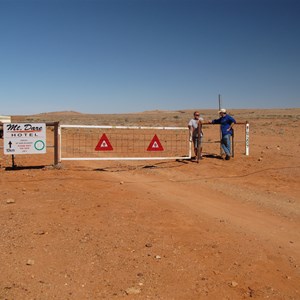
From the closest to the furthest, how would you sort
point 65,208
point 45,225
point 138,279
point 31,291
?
point 31,291, point 138,279, point 45,225, point 65,208

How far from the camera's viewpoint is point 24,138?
36.6 feet

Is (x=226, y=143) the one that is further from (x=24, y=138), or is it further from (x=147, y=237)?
(x=147, y=237)

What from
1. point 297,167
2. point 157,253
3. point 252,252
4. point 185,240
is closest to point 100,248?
point 157,253

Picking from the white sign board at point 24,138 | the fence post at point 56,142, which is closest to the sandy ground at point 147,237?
the fence post at point 56,142

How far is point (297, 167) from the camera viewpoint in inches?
469

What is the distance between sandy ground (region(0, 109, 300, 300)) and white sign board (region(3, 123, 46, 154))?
96 centimetres

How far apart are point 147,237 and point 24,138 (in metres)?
6.55

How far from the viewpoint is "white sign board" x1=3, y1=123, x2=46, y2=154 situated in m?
11.0

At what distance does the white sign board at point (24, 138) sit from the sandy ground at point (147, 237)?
3.16 ft

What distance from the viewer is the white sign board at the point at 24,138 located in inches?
433

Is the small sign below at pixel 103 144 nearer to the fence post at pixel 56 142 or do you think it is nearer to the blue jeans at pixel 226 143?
the fence post at pixel 56 142

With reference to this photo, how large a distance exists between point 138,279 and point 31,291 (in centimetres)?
116


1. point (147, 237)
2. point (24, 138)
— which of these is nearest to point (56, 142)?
point (24, 138)

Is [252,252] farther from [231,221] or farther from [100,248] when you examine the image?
[100,248]
